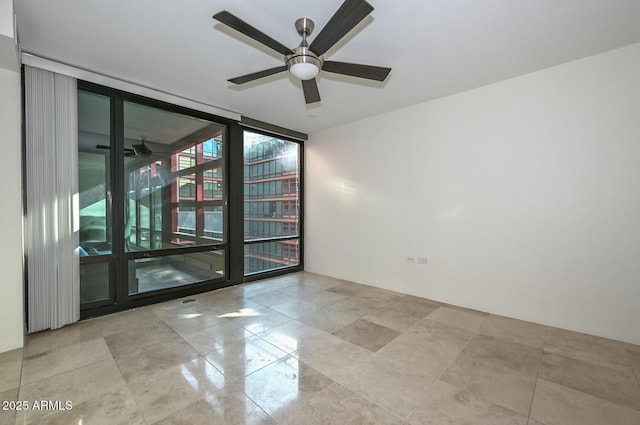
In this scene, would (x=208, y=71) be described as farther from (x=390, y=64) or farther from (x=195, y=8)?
(x=390, y=64)

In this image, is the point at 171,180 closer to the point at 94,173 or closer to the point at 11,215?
the point at 94,173

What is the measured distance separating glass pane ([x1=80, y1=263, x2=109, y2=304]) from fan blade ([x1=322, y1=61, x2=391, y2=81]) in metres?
3.56

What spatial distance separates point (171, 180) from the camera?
13.1ft

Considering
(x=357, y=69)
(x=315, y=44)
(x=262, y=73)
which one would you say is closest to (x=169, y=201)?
(x=262, y=73)

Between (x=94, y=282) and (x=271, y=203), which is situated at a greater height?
(x=271, y=203)

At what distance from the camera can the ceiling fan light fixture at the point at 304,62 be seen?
216 cm

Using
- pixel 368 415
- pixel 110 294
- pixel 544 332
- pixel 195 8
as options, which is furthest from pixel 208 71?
pixel 544 332

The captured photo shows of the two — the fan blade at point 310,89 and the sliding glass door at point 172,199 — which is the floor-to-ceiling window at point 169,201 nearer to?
the sliding glass door at point 172,199

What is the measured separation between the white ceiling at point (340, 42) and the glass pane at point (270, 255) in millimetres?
2791

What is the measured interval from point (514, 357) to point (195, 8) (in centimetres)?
412

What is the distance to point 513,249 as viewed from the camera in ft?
10.9

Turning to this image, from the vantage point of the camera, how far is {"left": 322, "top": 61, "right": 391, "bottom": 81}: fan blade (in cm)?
229

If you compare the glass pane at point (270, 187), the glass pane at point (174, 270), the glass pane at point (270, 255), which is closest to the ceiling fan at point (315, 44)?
the glass pane at point (270, 187)

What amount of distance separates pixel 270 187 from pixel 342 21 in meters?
3.89
